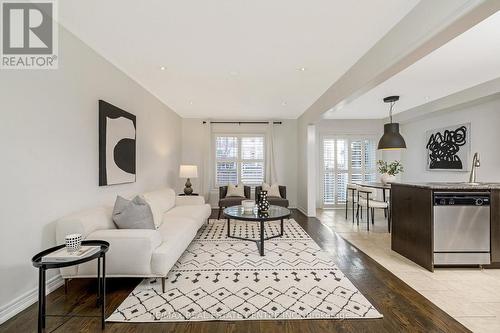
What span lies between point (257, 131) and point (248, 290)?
16.6ft

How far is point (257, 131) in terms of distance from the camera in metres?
6.98

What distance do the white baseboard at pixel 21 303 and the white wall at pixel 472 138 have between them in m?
6.59

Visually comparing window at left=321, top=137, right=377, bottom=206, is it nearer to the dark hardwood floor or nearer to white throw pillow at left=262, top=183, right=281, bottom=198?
white throw pillow at left=262, top=183, right=281, bottom=198

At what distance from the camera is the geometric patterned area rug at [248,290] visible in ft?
6.75

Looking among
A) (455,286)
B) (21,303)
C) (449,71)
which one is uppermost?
(449,71)

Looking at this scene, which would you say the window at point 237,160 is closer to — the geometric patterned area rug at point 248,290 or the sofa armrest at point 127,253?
the geometric patterned area rug at point 248,290

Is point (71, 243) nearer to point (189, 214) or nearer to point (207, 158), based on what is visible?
point (189, 214)

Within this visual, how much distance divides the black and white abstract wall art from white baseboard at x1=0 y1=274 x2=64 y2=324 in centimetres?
117

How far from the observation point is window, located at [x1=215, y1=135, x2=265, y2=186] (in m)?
7.00

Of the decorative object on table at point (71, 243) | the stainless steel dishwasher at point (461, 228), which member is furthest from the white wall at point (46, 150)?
the stainless steel dishwasher at point (461, 228)

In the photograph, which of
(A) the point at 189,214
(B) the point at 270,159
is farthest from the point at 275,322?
(B) the point at 270,159

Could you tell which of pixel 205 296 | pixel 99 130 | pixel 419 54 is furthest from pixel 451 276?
pixel 99 130

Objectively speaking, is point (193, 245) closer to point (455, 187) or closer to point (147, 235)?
point (147, 235)

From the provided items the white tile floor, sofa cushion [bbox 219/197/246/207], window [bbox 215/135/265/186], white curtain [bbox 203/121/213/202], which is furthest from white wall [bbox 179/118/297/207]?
the white tile floor
